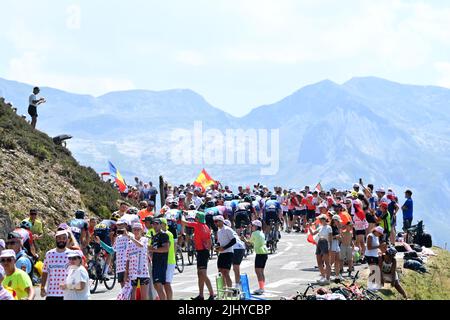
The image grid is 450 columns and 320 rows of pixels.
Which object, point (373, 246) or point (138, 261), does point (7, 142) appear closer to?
point (373, 246)

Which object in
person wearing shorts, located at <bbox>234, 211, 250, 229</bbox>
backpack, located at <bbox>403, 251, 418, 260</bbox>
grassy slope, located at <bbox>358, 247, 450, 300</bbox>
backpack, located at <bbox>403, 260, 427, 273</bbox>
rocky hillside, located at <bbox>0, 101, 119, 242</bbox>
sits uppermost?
rocky hillside, located at <bbox>0, 101, 119, 242</bbox>

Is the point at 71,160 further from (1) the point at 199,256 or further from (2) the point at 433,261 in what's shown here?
(1) the point at 199,256

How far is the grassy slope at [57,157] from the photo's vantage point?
31.2 metres

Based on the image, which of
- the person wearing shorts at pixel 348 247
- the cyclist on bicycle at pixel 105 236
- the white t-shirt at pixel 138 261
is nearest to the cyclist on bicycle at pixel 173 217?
the cyclist on bicycle at pixel 105 236

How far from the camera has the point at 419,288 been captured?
25766 millimetres

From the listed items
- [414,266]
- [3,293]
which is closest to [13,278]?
[3,293]

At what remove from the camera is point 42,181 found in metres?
29.6

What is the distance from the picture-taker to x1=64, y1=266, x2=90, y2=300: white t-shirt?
1106cm

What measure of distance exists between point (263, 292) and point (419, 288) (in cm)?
897

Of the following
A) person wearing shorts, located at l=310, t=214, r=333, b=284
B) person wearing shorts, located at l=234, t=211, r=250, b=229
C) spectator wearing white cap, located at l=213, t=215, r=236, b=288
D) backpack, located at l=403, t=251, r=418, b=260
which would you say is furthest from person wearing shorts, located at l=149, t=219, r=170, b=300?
backpack, located at l=403, t=251, r=418, b=260

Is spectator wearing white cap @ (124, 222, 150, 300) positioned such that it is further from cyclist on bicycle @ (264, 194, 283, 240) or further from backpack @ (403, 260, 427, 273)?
backpack @ (403, 260, 427, 273)

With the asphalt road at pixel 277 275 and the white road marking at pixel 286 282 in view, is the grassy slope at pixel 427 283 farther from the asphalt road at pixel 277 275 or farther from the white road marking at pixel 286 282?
the asphalt road at pixel 277 275

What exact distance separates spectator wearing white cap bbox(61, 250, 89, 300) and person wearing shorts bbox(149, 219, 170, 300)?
394 centimetres
